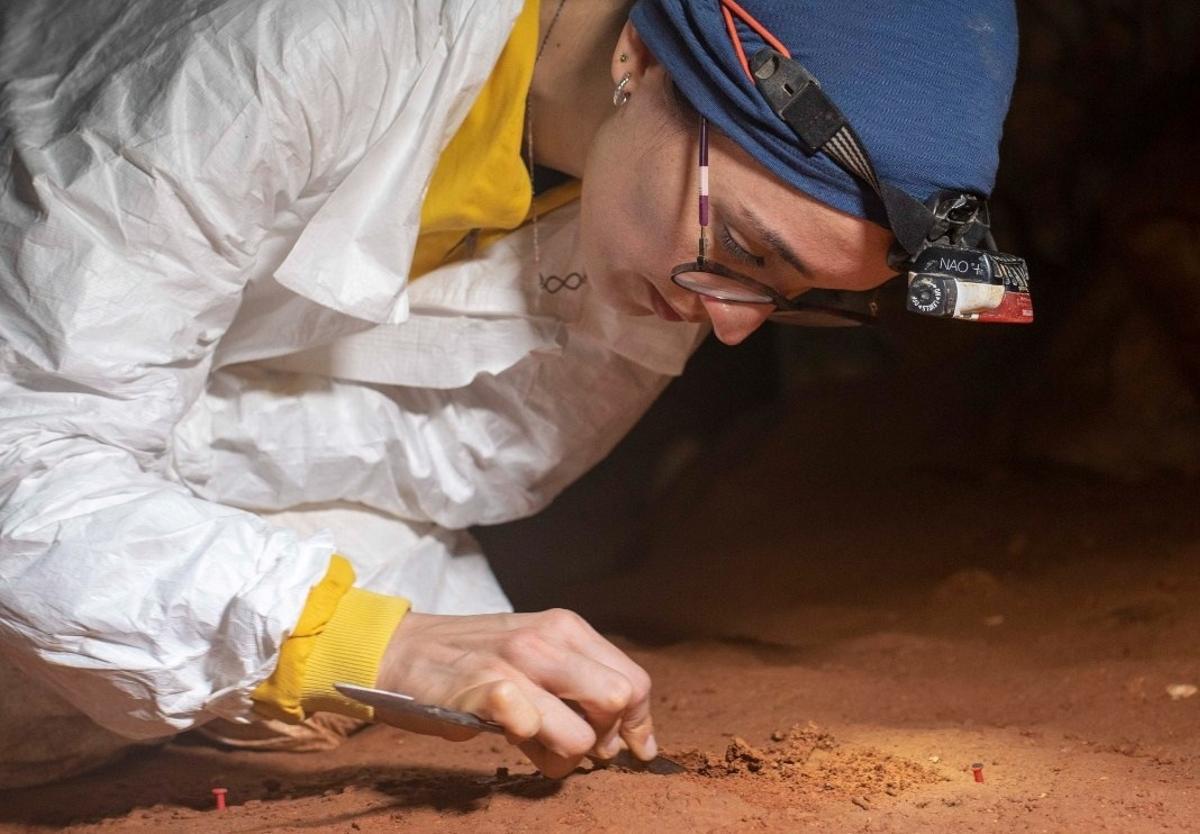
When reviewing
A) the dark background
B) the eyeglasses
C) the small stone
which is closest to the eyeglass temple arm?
the eyeglasses

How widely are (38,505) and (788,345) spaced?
2153mm

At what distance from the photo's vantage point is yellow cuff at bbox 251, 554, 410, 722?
137cm

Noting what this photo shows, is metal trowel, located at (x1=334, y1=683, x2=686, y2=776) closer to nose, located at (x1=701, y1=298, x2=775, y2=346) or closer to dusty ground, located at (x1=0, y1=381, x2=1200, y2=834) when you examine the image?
dusty ground, located at (x1=0, y1=381, x2=1200, y2=834)

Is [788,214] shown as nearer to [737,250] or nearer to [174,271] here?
[737,250]

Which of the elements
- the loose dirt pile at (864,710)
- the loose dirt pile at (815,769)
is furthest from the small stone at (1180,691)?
the loose dirt pile at (815,769)

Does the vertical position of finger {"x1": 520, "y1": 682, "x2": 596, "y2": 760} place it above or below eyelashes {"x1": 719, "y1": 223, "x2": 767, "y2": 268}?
below

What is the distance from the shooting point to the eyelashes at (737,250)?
5.07 ft

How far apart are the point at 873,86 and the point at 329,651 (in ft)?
2.84

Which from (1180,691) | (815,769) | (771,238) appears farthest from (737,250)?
(1180,691)

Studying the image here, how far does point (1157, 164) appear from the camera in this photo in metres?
2.80

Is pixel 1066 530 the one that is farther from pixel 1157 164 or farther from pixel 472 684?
pixel 472 684

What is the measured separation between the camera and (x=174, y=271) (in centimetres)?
143

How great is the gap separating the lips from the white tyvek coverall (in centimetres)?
32

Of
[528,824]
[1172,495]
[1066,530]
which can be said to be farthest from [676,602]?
[528,824]
